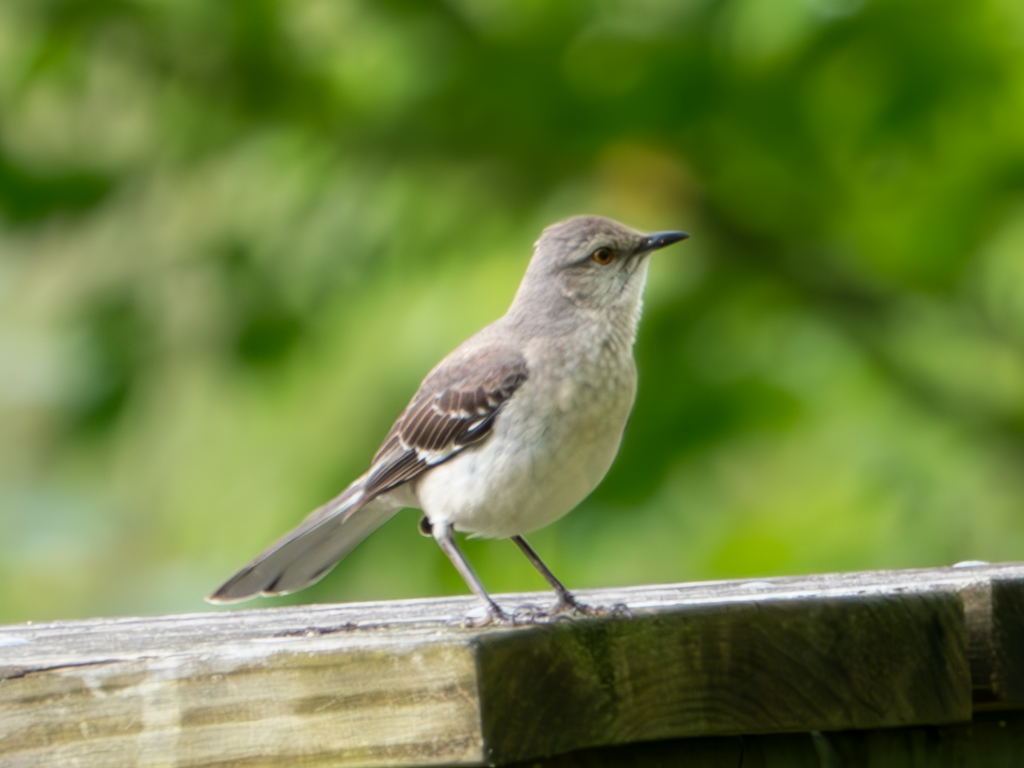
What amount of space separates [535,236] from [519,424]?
1.57 metres

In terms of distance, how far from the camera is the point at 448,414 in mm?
3473

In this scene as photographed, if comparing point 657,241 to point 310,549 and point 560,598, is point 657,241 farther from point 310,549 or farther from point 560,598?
point 310,549

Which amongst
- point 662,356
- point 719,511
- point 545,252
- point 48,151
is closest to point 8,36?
point 48,151

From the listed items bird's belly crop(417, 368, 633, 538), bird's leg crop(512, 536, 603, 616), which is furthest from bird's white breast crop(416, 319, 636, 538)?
bird's leg crop(512, 536, 603, 616)

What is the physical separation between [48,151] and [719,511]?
2.86 metres

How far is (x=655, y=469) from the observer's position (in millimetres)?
4418

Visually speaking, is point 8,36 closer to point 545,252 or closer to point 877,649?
point 545,252

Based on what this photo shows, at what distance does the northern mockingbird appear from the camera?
122 inches

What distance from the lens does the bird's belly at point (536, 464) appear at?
3053 mm

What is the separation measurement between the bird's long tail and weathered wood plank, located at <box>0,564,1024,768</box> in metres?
0.94

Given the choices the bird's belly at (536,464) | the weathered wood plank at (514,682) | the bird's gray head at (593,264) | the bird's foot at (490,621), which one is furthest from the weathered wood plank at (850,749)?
the bird's gray head at (593,264)

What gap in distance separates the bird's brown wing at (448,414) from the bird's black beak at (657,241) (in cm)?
57

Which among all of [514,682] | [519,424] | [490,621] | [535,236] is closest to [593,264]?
[519,424]

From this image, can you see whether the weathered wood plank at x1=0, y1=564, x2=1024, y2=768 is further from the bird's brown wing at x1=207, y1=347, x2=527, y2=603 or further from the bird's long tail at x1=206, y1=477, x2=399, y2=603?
the bird's long tail at x1=206, y1=477, x2=399, y2=603
